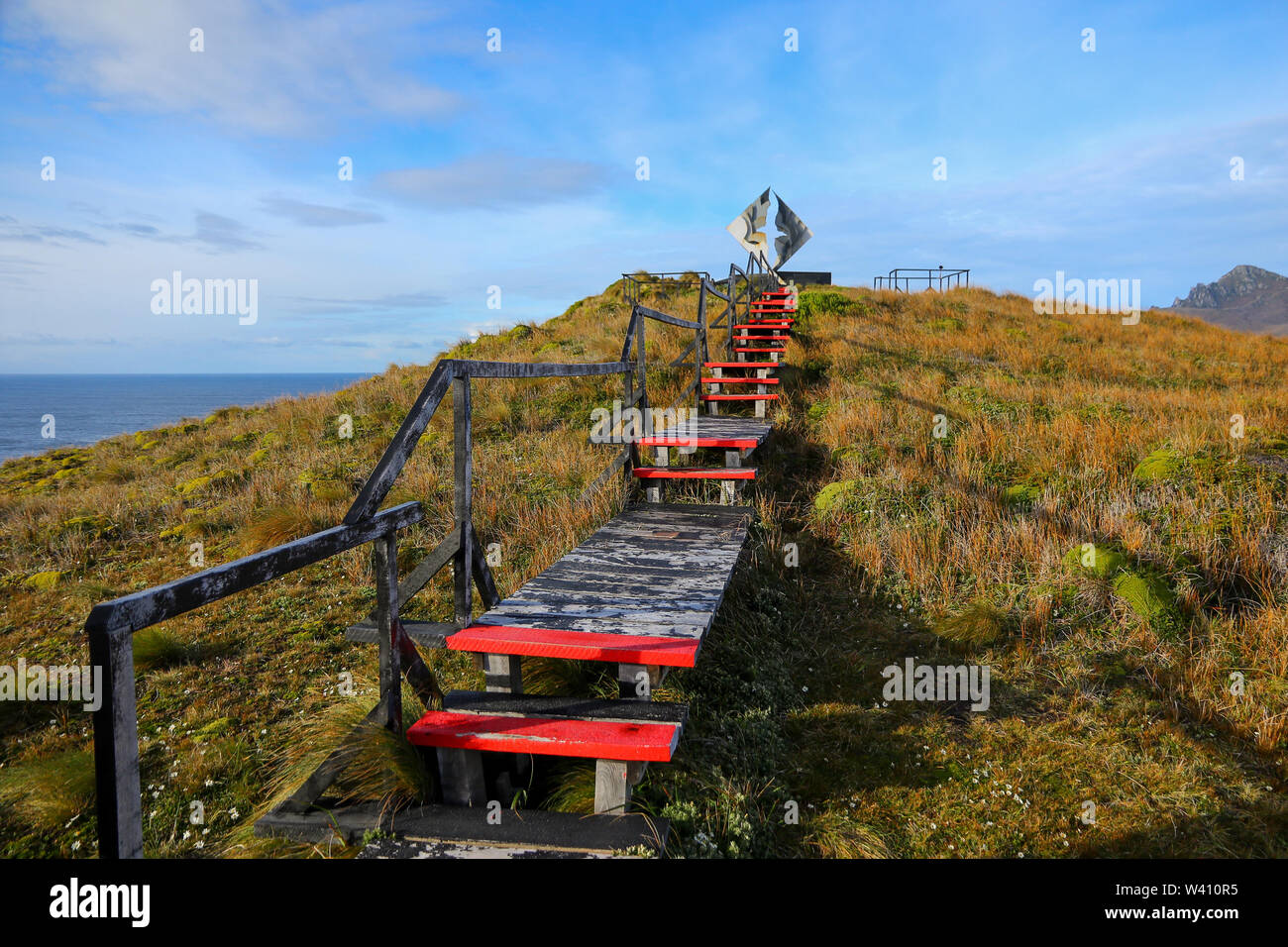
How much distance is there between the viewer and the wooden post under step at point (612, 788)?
2635 mm

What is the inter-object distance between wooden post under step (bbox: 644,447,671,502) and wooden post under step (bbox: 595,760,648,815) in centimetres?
383

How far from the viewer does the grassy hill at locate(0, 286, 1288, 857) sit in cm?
313

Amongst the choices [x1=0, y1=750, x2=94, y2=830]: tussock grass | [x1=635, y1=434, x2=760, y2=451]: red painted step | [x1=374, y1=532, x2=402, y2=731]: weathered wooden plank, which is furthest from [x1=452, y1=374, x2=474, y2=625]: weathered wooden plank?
[x1=635, y1=434, x2=760, y2=451]: red painted step

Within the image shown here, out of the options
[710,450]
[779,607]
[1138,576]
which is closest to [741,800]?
[779,607]

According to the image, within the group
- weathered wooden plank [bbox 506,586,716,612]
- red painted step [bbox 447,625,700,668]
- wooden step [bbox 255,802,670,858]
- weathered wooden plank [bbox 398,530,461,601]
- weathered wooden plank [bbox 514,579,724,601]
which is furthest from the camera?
weathered wooden plank [bbox 514,579,724,601]

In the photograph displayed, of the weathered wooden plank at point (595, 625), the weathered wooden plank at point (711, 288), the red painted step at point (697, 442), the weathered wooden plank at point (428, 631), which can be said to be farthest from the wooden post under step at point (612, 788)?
the weathered wooden plank at point (711, 288)

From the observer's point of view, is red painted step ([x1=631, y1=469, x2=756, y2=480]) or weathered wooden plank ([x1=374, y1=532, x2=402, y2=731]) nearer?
weathered wooden plank ([x1=374, y1=532, x2=402, y2=731])

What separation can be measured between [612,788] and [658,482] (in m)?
3.96

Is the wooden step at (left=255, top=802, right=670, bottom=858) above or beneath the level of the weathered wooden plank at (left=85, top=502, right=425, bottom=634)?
beneath

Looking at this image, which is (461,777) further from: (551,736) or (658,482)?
(658,482)

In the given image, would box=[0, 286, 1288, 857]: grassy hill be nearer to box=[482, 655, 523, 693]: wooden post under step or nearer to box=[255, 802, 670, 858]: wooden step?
box=[255, 802, 670, 858]: wooden step

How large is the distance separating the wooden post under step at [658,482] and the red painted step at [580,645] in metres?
3.09
